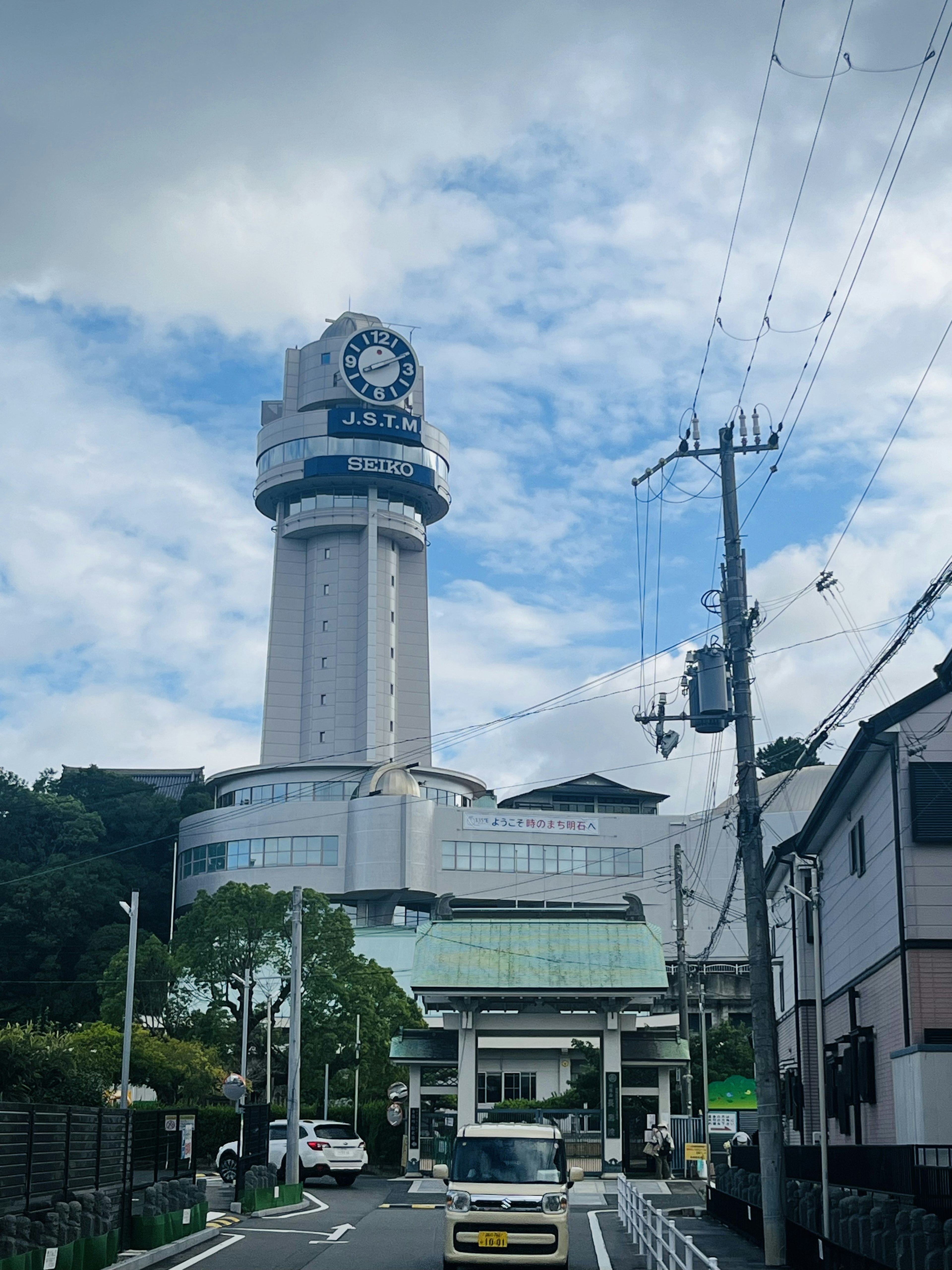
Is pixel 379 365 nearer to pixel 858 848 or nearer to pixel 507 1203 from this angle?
pixel 858 848

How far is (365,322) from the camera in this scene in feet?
428

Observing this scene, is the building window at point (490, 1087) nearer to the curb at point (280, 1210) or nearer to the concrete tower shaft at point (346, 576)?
the concrete tower shaft at point (346, 576)

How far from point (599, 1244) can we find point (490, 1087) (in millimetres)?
59937

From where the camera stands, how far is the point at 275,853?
10125 centimetres

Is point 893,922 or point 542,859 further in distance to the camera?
point 542,859

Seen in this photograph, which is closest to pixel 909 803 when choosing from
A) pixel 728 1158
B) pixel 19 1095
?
pixel 728 1158

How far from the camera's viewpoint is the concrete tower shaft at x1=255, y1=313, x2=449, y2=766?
377ft

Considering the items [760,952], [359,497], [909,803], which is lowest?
[760,952]

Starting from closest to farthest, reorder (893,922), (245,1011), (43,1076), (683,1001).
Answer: (893,922) → (43,1076) → (683,1001) → (245,1011)

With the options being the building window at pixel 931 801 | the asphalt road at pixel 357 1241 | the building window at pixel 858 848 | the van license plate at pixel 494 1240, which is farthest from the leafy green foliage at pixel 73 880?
the van license plate at pixel 494 1240

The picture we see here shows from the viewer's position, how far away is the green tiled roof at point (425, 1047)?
160 feet

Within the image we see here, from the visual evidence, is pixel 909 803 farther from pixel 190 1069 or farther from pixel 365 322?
pixel 365 322

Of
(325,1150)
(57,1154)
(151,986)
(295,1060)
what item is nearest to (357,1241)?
(57,1154)

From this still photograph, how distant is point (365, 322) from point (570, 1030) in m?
92.5
